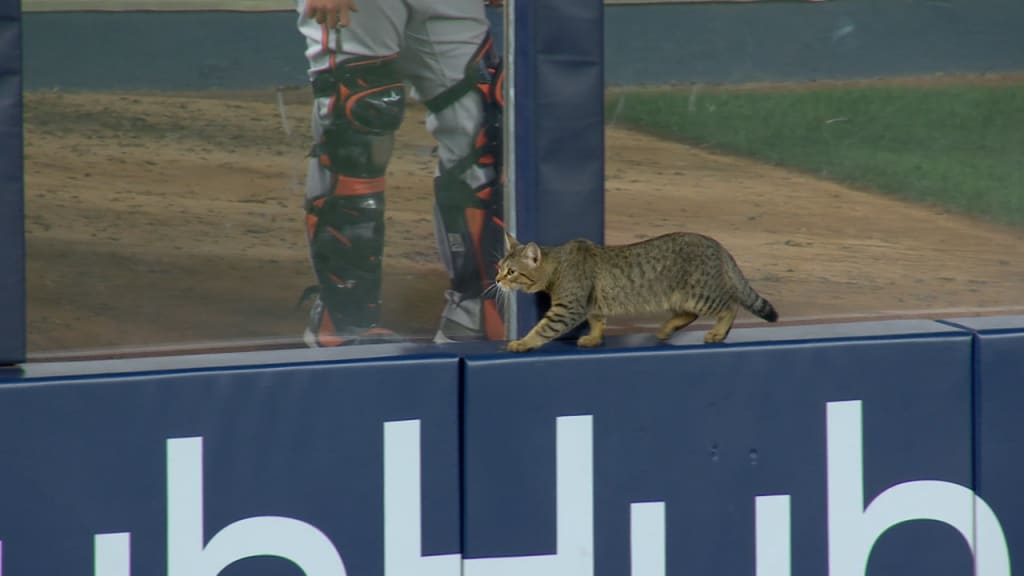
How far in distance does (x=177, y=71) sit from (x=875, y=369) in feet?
8.80

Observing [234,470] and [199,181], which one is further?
[199,181]

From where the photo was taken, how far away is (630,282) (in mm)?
4957

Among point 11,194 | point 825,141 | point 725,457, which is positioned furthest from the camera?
point 825,141

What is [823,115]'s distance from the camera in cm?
623

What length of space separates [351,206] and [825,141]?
237cm

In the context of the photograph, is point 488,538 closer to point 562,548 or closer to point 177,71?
point 562,548

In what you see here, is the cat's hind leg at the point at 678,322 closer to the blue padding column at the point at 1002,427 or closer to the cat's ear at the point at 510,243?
the cat's ear at the point at 510,243

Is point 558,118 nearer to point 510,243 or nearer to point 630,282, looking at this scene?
point 510,243

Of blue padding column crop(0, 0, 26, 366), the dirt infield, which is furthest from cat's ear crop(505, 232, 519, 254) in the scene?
blue padding column crop(0, 0, 26, 366)

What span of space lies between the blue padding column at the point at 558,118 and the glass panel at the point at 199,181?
0.29 metres

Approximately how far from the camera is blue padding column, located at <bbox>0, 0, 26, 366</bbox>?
4297mm

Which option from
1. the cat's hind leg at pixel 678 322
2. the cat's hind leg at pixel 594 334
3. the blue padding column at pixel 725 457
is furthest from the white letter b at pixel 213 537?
the cat's hind leg at pixel 678 322

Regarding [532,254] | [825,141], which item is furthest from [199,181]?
[825,141]

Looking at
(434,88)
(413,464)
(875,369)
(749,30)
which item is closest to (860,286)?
(749,30)
